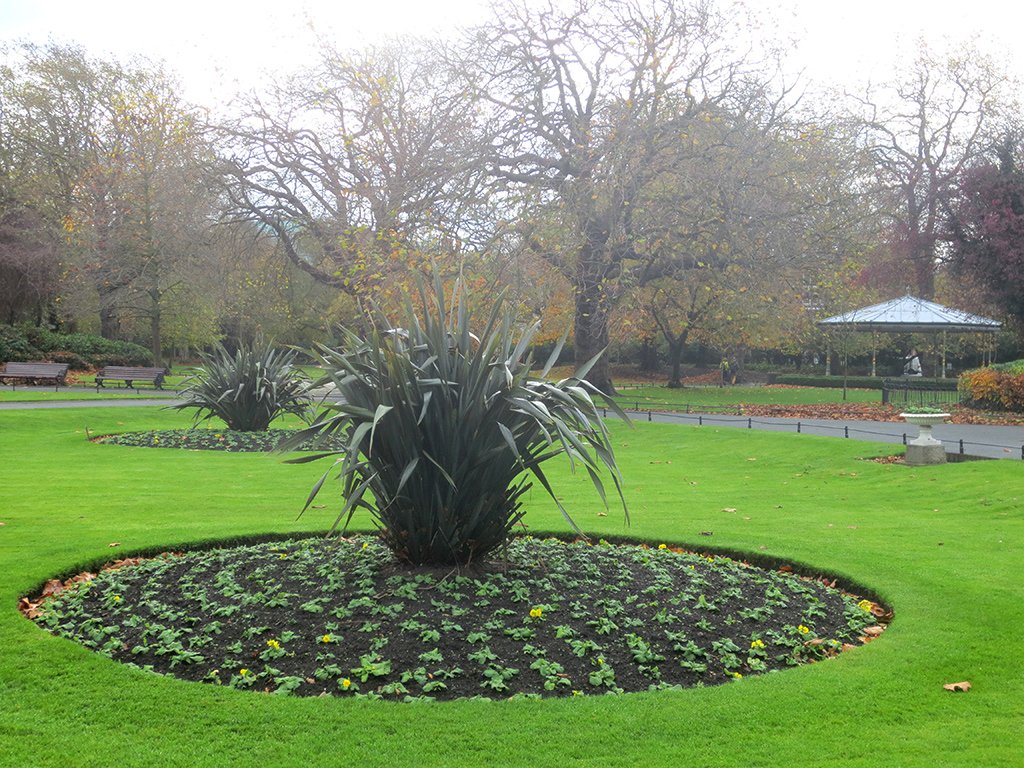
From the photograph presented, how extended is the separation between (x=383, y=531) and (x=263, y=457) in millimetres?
8894

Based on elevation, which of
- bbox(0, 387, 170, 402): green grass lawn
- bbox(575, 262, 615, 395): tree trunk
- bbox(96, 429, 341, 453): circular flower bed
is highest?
bbox(575, 262, 615, 395): tree trunk

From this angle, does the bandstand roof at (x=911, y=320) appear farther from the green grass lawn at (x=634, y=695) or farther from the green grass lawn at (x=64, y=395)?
the green grass lawn at (x=64, y=395)

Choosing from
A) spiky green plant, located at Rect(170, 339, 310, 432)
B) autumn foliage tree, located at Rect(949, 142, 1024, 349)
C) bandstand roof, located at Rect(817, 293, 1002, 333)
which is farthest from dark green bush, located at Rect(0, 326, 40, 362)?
autumn foliage tree, located at Rect(949, 142, 1024, 349)

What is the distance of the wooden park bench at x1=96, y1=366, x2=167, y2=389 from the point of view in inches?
1140

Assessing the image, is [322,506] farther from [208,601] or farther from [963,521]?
[963,521]

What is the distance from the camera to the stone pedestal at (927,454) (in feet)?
42.0

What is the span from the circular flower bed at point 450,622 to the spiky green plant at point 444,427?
36cm

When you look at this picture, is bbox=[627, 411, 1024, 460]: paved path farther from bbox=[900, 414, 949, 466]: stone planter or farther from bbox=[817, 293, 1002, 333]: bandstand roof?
bbox=[817, 293, 1002, 333]: bandstand roof

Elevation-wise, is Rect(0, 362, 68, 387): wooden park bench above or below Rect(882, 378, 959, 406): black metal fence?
above

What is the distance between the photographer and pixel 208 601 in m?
5.12

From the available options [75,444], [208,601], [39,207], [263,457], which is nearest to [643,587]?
[208,601]

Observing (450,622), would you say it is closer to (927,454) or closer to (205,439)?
(927,454)

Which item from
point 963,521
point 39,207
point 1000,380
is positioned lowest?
point 963,521

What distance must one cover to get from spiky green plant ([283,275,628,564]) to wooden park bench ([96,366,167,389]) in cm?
2616
